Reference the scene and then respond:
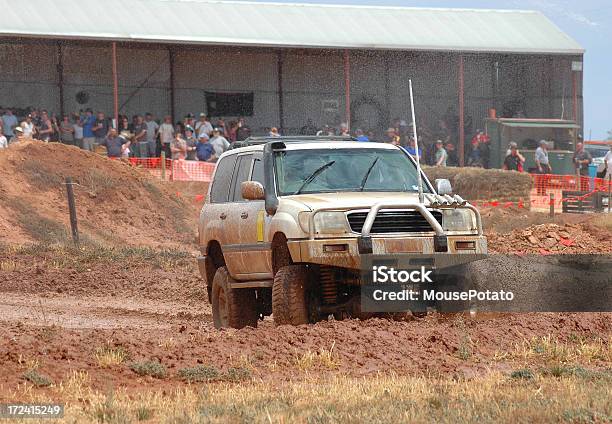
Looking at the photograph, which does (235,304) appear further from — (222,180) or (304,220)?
(304,220)

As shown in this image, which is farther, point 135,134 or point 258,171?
point 135,134

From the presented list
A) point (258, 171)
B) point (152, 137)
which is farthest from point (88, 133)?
point (258, 171)

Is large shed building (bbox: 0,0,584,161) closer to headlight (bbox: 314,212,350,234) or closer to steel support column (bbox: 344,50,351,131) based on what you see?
steel support column (bbox: 344,50,351,131)

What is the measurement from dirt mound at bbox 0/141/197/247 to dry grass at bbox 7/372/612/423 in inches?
810

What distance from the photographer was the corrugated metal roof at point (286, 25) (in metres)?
41.9

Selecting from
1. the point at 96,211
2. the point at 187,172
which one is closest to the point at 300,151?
the point at 96,211

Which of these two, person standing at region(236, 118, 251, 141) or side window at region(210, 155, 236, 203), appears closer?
side window at region(210, 155, 236, 203)

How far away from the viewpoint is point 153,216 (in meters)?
33.3

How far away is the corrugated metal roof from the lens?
41.9m

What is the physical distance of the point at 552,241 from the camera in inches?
950

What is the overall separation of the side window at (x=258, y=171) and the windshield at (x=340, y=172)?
245 mm

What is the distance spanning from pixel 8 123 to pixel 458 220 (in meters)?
26.7

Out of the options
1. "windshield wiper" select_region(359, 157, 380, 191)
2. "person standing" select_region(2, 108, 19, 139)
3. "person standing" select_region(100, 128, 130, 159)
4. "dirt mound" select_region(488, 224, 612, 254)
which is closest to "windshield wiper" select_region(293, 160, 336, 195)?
"windshield wiper" select_region(359, 157, 380, 191)

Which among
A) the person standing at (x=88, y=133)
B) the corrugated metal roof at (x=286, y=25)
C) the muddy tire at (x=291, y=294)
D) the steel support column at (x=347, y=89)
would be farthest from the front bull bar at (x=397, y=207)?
the steel support column at (x=347, y=89)
